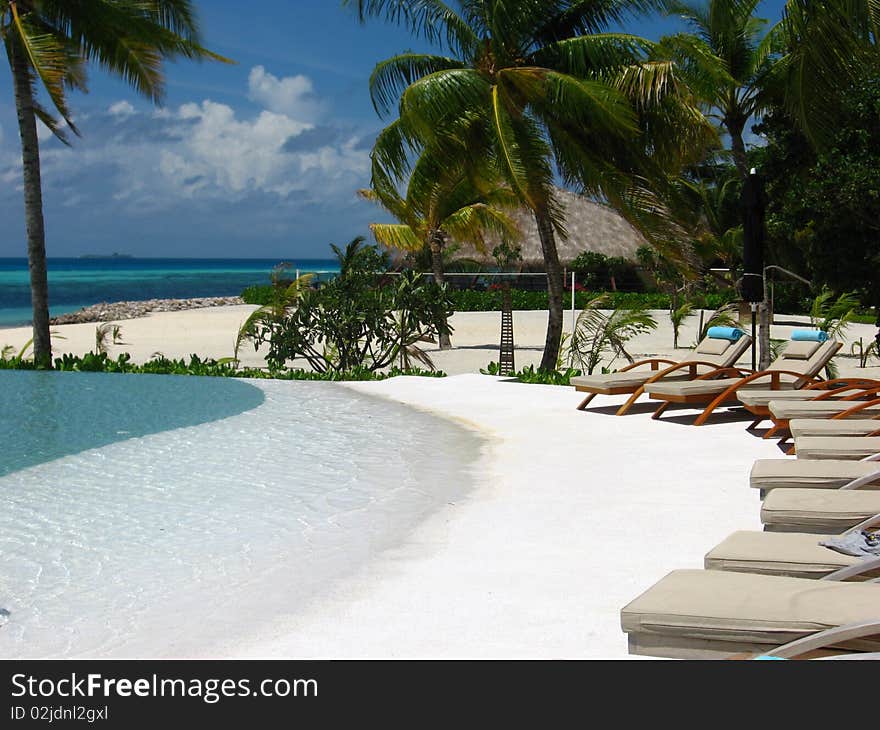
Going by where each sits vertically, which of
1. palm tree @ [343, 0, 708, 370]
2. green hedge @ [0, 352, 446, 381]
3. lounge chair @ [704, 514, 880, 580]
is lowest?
green hedge @ [0, 352, 446, 381]

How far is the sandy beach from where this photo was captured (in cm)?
389

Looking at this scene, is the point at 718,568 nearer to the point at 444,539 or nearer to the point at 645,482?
the point at 444,539

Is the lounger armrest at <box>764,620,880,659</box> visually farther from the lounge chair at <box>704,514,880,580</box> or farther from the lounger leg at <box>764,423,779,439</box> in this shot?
the lounger leg at <box>764,423,779,439</box>

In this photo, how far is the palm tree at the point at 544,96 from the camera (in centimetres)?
1298

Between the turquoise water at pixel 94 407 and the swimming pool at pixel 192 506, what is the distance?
0.04 metres

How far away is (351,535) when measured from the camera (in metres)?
5.54

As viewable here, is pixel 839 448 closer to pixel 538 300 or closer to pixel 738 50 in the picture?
pixel 738 50

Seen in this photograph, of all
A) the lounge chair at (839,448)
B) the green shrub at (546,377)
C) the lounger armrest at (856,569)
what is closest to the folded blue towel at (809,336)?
the green shrub at (546,377)

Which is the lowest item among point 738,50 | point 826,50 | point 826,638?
point 826,638

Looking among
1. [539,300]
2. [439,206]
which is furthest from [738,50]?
[539,300]

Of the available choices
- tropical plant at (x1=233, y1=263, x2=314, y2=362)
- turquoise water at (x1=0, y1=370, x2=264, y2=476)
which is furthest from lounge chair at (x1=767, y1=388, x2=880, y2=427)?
tropical plant at (x1=233, y1=263, x2=314, y2=362)

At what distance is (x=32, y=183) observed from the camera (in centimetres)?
1443

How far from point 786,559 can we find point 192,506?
153 inches
